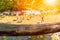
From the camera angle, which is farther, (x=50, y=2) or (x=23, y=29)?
(x=50, y=2)

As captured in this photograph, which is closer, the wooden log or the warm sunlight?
the wooden log

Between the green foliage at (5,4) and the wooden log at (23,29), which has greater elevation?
the green foliage at (5,4)

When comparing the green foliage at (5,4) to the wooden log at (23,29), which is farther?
the green foliage at (5,4)

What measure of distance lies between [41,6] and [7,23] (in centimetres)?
25

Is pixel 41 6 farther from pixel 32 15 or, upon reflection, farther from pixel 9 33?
pixel 9 33

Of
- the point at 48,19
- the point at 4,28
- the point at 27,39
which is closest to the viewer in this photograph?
the point at 4,28

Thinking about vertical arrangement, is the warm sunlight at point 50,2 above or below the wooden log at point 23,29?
above

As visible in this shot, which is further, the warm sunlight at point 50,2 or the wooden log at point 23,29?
the warm sunlight at point 50,2

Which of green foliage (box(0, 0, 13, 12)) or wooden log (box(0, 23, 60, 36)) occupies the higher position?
green foliage (box(0, 0, 13, 12))

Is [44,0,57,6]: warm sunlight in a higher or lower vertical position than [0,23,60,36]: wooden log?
higher

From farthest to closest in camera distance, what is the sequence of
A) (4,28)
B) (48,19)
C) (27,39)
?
(27,39)
(48,19)
(4,28)

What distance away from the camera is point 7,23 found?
927mm

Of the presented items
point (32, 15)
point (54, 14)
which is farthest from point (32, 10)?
point (54, 14)

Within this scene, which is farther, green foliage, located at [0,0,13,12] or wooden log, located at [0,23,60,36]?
green foliage, located at [0,0,13,12]
